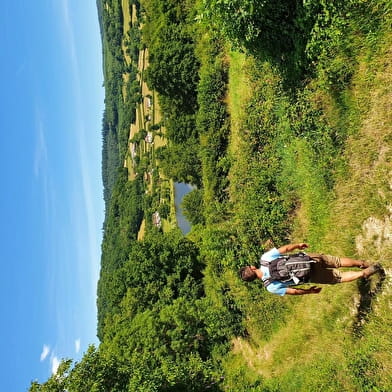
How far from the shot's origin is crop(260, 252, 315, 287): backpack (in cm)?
1000

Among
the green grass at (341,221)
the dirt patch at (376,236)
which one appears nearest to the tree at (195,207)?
the green grass at (341,221)

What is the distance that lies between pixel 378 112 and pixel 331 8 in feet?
11.7

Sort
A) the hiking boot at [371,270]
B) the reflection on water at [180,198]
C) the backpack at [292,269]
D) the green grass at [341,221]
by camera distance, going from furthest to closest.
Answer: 1. the reflection on water at [180,198]
2. the green grass at [341,221]
3. the hiking boot at [371,270]
4. the backpack at [292,269]

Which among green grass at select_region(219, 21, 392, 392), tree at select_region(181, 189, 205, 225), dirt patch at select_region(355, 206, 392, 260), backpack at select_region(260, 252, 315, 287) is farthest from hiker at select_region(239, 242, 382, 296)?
tree at select_region(181, 189, 205, 225)

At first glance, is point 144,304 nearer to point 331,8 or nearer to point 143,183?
point 331,8

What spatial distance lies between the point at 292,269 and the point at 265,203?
28.6ft

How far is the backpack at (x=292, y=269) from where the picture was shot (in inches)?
394

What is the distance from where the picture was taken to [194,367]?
65.0 ft

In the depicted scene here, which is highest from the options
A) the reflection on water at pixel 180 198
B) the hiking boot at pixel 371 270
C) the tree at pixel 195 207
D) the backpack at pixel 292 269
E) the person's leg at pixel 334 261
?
the reflection on water at pixel 180 198

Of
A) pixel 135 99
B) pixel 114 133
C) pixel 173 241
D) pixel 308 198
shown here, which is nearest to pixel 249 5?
pixel 308 198

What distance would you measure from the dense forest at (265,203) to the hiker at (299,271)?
49.8 inches

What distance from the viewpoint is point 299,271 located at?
10008mm

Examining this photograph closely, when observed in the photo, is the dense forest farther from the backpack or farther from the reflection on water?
the reflection on water

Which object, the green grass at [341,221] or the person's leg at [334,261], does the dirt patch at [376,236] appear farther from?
the person's leg at [334,261]
